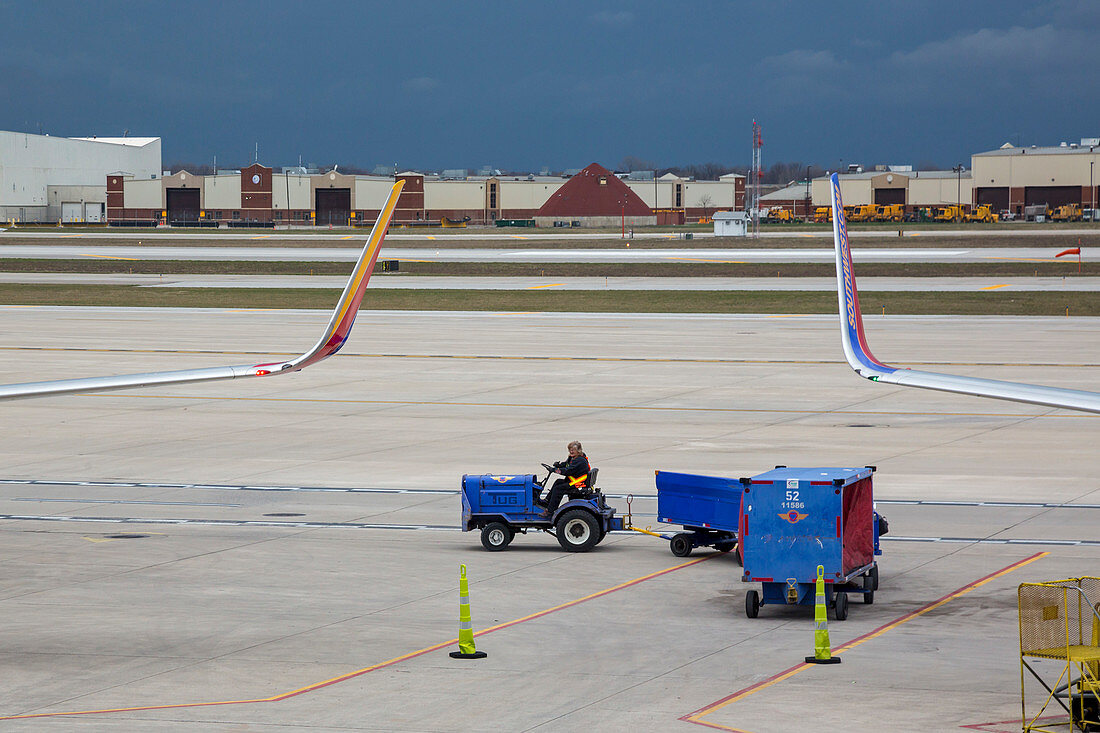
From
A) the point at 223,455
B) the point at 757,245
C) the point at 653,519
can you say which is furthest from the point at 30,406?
the point at 757,245

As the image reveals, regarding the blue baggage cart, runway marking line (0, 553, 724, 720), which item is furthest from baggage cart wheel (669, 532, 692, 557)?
runway marking line (0, 553, 724, 720)

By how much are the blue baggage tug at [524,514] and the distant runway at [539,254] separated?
3716 inches

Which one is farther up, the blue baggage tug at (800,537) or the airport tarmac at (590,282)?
the airport tarmac at (590,282)

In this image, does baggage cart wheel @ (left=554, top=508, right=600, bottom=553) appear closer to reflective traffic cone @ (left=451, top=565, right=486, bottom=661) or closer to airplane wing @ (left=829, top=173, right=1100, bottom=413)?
reflective traffic cone @ (left=451, top=565, right=486, bottom=661)

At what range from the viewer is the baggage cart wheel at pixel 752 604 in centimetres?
1908

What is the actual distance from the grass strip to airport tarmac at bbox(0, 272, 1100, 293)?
368 cm

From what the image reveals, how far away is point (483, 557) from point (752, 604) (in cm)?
601

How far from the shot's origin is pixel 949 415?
4000cm

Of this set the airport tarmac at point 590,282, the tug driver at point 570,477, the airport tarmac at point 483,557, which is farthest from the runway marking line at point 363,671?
the airport tarmac at point 590,282

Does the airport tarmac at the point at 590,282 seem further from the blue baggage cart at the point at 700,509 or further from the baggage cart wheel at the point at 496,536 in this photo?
the baggage cart wheel at the point at 496,536

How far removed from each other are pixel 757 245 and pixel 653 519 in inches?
4610

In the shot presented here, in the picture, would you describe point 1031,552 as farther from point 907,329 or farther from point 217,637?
point 907,329

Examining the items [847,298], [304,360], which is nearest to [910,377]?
[847,298]

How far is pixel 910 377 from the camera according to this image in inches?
622
